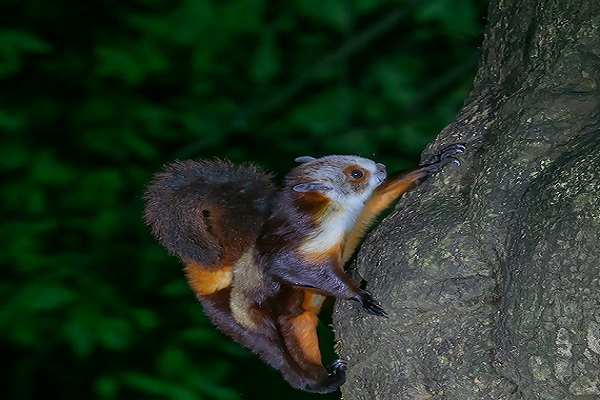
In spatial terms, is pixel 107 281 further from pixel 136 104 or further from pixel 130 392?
pixel 136 104

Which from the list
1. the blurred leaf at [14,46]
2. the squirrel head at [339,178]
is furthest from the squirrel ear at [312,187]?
the blurred leaf at [14,46]

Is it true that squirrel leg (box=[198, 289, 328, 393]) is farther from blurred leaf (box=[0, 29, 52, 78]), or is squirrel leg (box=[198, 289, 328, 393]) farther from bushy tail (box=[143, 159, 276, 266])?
blurred leaf (box=[0, 29, 52, 78])

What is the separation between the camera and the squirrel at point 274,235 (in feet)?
3.96

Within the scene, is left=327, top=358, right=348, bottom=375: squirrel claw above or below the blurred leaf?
above

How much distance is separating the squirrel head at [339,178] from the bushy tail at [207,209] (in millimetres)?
72

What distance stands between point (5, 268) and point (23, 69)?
47 centimetres

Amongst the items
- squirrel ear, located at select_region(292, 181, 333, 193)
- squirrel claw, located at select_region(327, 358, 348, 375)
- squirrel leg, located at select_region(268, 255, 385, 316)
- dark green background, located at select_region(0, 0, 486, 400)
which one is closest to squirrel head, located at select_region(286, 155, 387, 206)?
squirrel ear, located at select_region(292, 181, 333, 193)

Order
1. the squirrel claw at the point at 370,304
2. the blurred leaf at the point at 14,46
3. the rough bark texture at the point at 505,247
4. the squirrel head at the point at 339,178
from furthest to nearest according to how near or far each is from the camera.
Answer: the blurred leaf at the point at 14,46 → the squirrel head at the point at 339,178 → the squirrel claw at the point at 370,304 → the rough bark texture at the point at 505,247

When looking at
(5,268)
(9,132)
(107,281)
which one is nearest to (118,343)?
(107,281)

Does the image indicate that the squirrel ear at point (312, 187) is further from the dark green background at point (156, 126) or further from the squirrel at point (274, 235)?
the dark green background at point (156, 126)

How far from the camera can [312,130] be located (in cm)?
200

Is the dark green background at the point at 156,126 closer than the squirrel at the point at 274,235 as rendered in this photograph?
No

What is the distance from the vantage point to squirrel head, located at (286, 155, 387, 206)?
1.26 meters

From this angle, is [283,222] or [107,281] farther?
[107,281]
